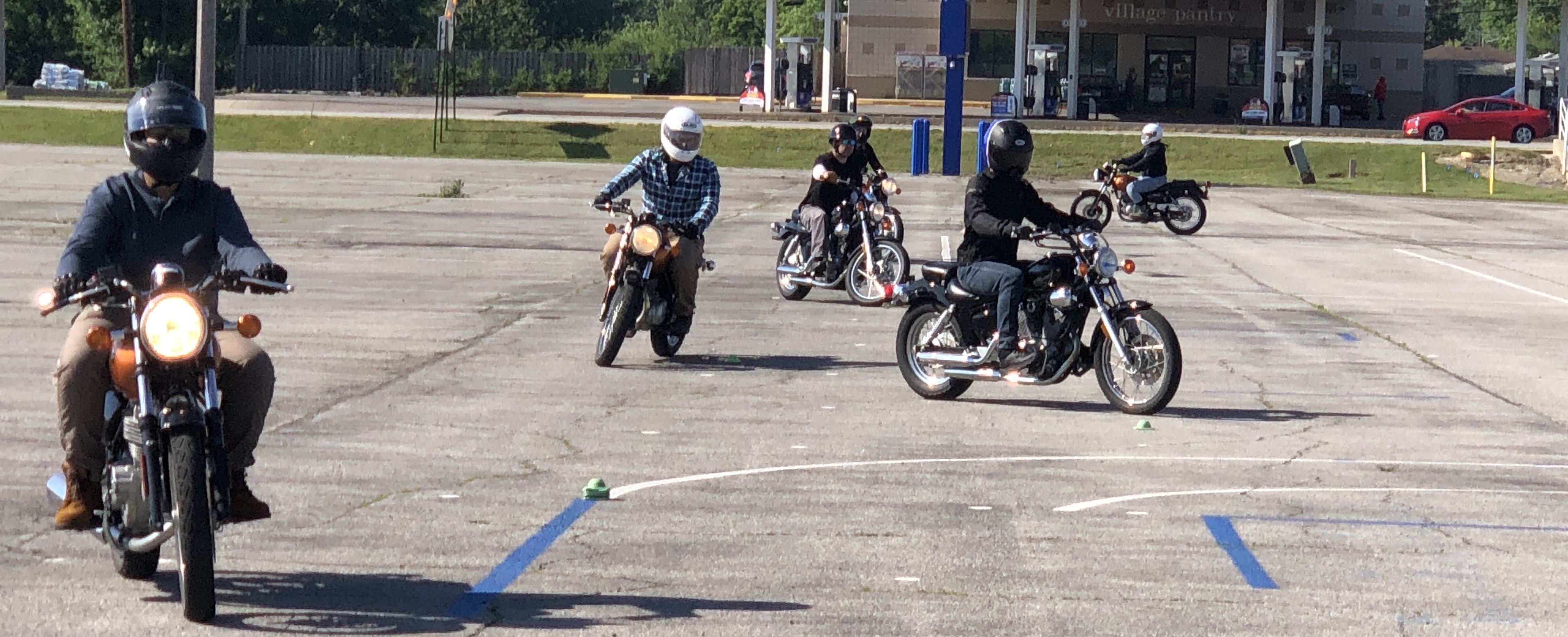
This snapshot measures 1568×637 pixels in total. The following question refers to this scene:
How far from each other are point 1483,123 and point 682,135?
47.9 m

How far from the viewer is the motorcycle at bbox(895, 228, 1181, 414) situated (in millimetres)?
11453

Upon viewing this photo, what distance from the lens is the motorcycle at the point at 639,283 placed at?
43.1 ft

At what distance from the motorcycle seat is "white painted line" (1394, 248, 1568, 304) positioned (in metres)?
10.3

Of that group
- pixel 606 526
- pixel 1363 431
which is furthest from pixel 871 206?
pixel 606 526

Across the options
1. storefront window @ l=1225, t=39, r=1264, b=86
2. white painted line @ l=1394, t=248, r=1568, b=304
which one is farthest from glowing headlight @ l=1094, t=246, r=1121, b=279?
storefront window @ l=1225, t=39, r=1264, b=86

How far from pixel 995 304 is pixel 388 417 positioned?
3610mm

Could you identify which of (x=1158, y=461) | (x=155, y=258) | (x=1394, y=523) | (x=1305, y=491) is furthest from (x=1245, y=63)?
(x=155, y=258)

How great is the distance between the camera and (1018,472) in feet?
30.9

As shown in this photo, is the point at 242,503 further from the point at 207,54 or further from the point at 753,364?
the point at 207,54

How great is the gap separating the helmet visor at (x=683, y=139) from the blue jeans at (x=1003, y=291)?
9.26 feet

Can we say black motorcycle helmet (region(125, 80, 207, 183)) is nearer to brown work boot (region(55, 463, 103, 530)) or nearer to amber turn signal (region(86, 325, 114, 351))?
amber turn signal (region(86, 325, 114, 351))

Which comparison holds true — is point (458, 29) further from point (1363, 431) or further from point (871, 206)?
point (1363, 431)

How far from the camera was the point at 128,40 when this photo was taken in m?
75.1

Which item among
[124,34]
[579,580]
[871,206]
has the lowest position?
[579,580]
